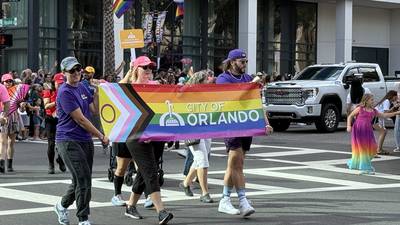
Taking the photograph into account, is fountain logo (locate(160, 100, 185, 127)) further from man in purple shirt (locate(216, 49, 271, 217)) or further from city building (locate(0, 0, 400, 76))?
city building (locate(0, 0, 400, 76))

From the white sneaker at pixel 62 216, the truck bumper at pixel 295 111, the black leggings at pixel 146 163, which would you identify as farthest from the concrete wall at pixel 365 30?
the white sneaker at pixel 62 216

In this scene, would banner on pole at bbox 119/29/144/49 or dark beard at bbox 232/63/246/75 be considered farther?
banner on pole at bbox 119/29/144/49

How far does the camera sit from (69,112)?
25.9 ft

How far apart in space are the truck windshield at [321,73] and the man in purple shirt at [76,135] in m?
17.0

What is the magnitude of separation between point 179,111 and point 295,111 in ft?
47.6

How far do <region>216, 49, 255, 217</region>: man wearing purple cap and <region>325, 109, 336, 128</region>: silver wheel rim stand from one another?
48.5 ft

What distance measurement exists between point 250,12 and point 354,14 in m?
10.8

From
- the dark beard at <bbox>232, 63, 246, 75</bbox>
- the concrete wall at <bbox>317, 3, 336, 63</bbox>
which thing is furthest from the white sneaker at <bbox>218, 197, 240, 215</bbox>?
the concrete wall at <bbox>317, 3, 336, 63</bbox>

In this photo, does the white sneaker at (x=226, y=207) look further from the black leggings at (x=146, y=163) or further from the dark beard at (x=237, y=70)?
the dark beard at (x=237, y=70)

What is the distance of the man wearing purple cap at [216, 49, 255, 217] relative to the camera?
897 cm

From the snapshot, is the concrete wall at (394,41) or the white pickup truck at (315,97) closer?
the white pickup truck at (315,97)

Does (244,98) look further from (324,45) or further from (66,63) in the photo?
(324,45)

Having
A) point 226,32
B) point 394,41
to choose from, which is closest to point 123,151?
point 226,32

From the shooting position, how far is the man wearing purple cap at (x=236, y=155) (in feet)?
29.4
